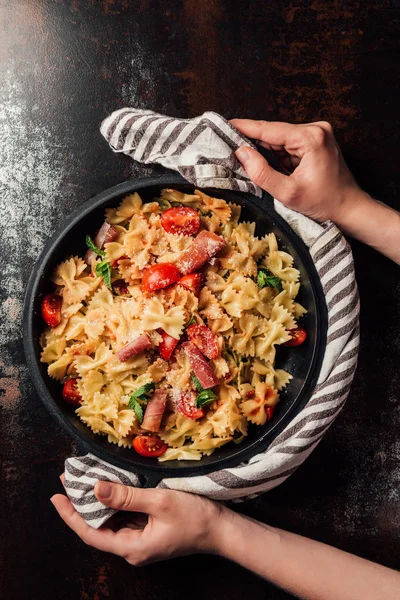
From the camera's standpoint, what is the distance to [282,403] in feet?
13.1

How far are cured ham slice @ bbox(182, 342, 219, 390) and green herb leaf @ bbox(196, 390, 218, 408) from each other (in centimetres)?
→ 5

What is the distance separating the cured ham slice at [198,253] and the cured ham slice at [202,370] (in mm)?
504

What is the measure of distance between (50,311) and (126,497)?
1191 millimetres

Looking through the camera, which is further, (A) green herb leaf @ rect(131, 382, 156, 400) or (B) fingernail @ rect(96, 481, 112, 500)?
(A) green herb leaf @ rect(131, 382, 156, 400)

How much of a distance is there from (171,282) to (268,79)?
5.52 ft

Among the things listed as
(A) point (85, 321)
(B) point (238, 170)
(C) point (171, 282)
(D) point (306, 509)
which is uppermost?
(B) point (238, 170)

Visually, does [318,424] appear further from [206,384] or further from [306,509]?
[306,509]

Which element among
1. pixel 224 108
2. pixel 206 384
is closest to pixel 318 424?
pixel 206 384

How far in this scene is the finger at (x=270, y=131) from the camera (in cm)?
389

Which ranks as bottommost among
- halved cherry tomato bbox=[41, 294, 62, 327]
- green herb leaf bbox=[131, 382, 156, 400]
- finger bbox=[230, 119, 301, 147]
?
green herb leaf bbox=[131, 382, 156, 400]

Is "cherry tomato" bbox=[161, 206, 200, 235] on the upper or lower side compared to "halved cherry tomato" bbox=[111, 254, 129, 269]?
upper

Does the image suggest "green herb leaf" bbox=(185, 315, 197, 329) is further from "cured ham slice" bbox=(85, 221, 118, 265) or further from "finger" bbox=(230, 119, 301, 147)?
"finger" bbox=(230, 119, 301, 147)

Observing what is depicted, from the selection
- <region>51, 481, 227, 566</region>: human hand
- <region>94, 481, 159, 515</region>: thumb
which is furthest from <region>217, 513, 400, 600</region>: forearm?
<region>94, 481, 159, 515</region>: thumb

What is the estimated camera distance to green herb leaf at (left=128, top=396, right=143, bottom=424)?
12.2 feet
